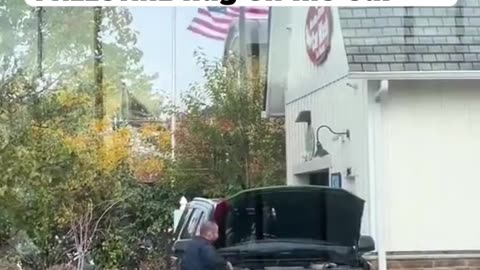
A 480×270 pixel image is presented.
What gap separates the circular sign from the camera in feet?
17.9

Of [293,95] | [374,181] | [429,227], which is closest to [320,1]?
[293,95]

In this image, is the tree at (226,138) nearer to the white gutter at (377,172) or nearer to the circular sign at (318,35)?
the circular sign at (318,35)

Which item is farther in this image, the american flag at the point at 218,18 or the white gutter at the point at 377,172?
the white gutter at the point at 377,172

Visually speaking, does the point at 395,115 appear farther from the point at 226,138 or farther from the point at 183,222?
the point at 183,222

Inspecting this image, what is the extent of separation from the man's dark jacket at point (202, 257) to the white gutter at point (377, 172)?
3.25 feet

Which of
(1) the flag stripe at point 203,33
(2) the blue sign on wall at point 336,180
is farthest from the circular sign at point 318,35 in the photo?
(2) the blue sign on wall at point 336,180

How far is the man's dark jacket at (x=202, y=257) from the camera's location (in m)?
5.41

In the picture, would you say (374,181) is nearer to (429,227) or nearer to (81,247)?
(429,227)

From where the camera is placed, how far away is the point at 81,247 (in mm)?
5414

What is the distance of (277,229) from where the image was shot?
18.0 ft

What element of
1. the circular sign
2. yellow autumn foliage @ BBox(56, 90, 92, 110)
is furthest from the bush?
the circular sign

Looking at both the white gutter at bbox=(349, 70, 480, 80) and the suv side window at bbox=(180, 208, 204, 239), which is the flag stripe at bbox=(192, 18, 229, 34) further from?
the suv side window at bbox=(180, 208, 204, 239)

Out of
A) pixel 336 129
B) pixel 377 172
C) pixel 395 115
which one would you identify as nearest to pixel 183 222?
pixel 336 129

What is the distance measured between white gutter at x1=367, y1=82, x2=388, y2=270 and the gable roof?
0.19m
